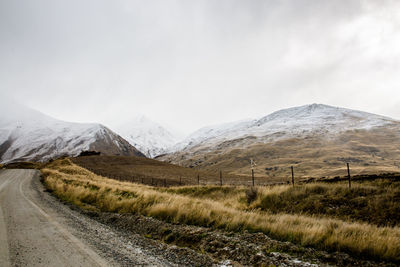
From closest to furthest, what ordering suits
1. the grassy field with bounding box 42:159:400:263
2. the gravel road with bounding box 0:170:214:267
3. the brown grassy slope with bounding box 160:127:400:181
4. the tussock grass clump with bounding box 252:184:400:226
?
the gravel road with bounding box 0:170:214:267 < the grassy field with bounding box 42:159:400:263 < the tussock grass clump with bounding box 252:184:400:226 < the brown grassy slope with bounding box 160:127:400:181

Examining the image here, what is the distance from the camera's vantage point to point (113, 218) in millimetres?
9977

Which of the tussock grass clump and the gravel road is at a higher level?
the gravel road

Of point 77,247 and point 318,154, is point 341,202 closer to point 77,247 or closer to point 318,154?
point 77,247

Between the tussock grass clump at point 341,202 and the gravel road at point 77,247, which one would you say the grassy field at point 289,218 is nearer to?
the tussock grass clump at point 341,202

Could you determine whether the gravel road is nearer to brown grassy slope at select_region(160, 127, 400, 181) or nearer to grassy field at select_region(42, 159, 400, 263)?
grassy field at select_region(42, 159, 400, 263)

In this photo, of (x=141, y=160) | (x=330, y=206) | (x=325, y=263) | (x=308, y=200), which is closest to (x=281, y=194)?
(x=308, y=200)

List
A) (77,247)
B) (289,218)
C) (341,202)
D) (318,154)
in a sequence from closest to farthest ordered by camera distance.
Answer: (77,247), (289,218), (341,202), (318,154)

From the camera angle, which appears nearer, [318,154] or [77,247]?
[77,247]

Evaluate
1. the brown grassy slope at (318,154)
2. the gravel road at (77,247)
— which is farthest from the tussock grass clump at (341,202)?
the brown grassy slope at (318,154)

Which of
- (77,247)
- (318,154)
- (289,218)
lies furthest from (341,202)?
(318,154)

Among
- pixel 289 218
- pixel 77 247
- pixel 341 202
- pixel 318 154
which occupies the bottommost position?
pixel 318 154

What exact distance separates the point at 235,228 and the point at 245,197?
1018cm

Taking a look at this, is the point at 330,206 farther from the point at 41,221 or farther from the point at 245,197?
the point at 41,221

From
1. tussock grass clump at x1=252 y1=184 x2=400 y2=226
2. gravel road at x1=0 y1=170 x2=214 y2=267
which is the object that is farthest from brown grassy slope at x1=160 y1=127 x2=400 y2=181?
gravel road at x1=0 y1=170 x2=214 y2=267
